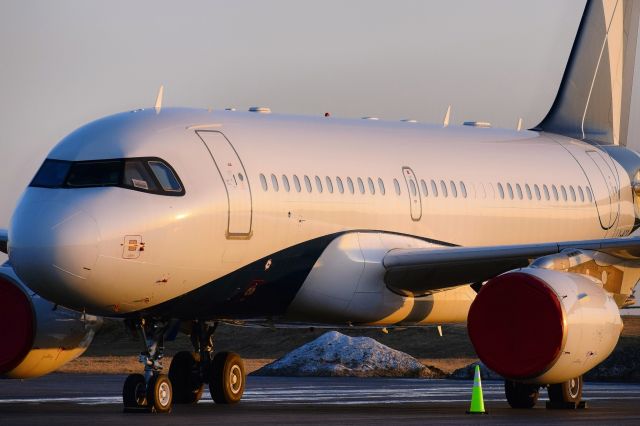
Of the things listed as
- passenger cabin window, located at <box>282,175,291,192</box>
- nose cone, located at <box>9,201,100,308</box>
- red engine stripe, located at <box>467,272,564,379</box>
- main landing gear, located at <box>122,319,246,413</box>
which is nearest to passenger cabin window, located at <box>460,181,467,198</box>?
passenger cabin window, located at <box>282,175,291,192</box>

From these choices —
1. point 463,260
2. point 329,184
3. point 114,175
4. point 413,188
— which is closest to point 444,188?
point 413,188

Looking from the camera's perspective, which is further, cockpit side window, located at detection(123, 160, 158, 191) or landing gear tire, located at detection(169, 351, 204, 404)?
landing gear tire, located at detection(169, 351, 204, 404)

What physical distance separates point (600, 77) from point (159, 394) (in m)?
16.8

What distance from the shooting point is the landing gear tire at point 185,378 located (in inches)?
1081

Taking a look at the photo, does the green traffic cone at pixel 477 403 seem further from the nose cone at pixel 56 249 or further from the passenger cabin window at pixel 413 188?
the nose cone at pixel 56 249

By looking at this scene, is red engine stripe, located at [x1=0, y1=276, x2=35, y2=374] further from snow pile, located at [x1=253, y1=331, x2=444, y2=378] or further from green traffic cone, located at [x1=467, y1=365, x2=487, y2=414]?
snow pile, located at [x1=253, y1=331, x2=444, y2=378]

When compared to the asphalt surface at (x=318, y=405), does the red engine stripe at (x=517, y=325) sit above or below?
above

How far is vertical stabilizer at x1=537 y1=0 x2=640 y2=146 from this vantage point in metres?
35.7

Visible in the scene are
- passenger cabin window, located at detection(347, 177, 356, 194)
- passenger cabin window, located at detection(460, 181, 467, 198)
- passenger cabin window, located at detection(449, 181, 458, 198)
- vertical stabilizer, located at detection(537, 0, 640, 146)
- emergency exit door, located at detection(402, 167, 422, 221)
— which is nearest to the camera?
passenger cabin window, located at detection(347, 177, 356, 194)

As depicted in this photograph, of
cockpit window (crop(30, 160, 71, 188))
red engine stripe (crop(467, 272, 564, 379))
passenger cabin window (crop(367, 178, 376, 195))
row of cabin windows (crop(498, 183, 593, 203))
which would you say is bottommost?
red engine stripe (crop(467, 272, 564, 379))

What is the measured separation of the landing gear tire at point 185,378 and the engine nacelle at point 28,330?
6.45ft

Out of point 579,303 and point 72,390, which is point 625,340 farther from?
point 579,303

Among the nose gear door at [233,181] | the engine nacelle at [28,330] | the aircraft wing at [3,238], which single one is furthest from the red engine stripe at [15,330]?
the nose gear door at [233,181]

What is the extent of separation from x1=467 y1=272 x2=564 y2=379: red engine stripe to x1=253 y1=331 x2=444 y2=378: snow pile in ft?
57.6
